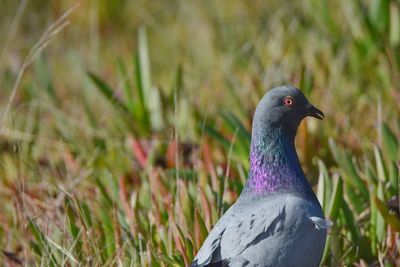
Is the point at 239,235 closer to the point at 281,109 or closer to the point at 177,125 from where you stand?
the point at 281,109

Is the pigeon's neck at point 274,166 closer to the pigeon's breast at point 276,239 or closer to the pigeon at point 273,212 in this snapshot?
the pigeon at point 273,212

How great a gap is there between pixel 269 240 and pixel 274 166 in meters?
0.35

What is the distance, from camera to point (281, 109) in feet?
9.73

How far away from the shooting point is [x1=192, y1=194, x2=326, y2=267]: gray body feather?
2.63m

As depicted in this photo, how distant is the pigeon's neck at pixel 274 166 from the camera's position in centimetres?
288

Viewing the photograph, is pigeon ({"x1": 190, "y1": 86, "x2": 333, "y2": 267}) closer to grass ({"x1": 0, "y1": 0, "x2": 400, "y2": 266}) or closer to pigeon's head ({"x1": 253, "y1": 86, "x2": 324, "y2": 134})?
pigeon's head ({"x1": 253, "y1": 86, "x2": 324, "y2": 134})

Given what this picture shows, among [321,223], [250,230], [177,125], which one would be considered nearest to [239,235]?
[250,230]

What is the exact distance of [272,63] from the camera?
518 centimetres

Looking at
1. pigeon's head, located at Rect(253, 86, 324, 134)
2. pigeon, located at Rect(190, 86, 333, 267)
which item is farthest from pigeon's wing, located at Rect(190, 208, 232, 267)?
pigeon's head, located at Rect(253, 86, 324, 134)

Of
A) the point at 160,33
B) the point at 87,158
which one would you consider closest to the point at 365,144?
the point at 87,158

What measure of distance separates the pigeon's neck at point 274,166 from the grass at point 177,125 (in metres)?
0.34

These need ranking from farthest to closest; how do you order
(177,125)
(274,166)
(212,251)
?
(177,125) < (274,166) < (212,251)

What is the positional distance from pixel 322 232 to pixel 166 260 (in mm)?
629

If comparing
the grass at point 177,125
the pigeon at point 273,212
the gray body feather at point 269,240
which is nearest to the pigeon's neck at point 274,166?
the pigeon at point 273,212
